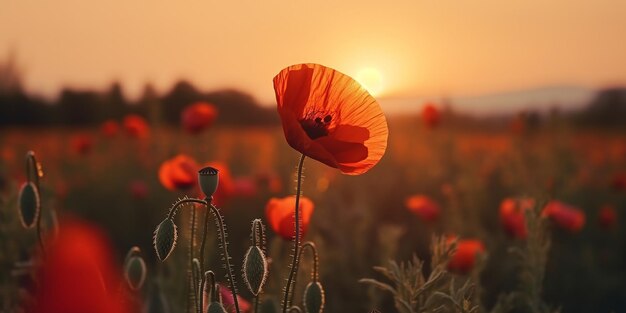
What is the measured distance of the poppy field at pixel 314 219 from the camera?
1.31 m

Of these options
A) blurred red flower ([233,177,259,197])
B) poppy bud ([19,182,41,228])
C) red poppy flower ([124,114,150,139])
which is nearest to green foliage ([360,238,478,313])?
poppy bud ([19,182,41,228])

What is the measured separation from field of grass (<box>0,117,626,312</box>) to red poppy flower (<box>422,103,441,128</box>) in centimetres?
32

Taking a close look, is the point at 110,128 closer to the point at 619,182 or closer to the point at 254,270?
the point at 619,182

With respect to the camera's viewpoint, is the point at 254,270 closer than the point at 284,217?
Yes

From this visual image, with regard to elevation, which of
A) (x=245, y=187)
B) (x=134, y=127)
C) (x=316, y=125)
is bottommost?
(x=245, y=187)

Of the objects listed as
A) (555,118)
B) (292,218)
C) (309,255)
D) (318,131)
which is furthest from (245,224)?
(318,131)

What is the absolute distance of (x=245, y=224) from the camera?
5914 mm

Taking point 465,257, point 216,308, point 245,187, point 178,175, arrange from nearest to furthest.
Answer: point 216,308
point 178,175
point 465,257
point 245,187

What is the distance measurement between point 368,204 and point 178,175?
9.82ft

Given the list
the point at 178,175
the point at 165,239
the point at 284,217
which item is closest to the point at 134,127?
the point at 178,175

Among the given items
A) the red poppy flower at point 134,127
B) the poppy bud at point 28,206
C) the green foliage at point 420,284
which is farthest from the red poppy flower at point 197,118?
the green foliage at point 420,284

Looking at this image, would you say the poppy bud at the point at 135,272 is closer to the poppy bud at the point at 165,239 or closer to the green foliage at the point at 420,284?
the poppy bud at the point at 165,239

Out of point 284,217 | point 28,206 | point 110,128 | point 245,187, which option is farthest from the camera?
point 110,128

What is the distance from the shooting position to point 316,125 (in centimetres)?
152
